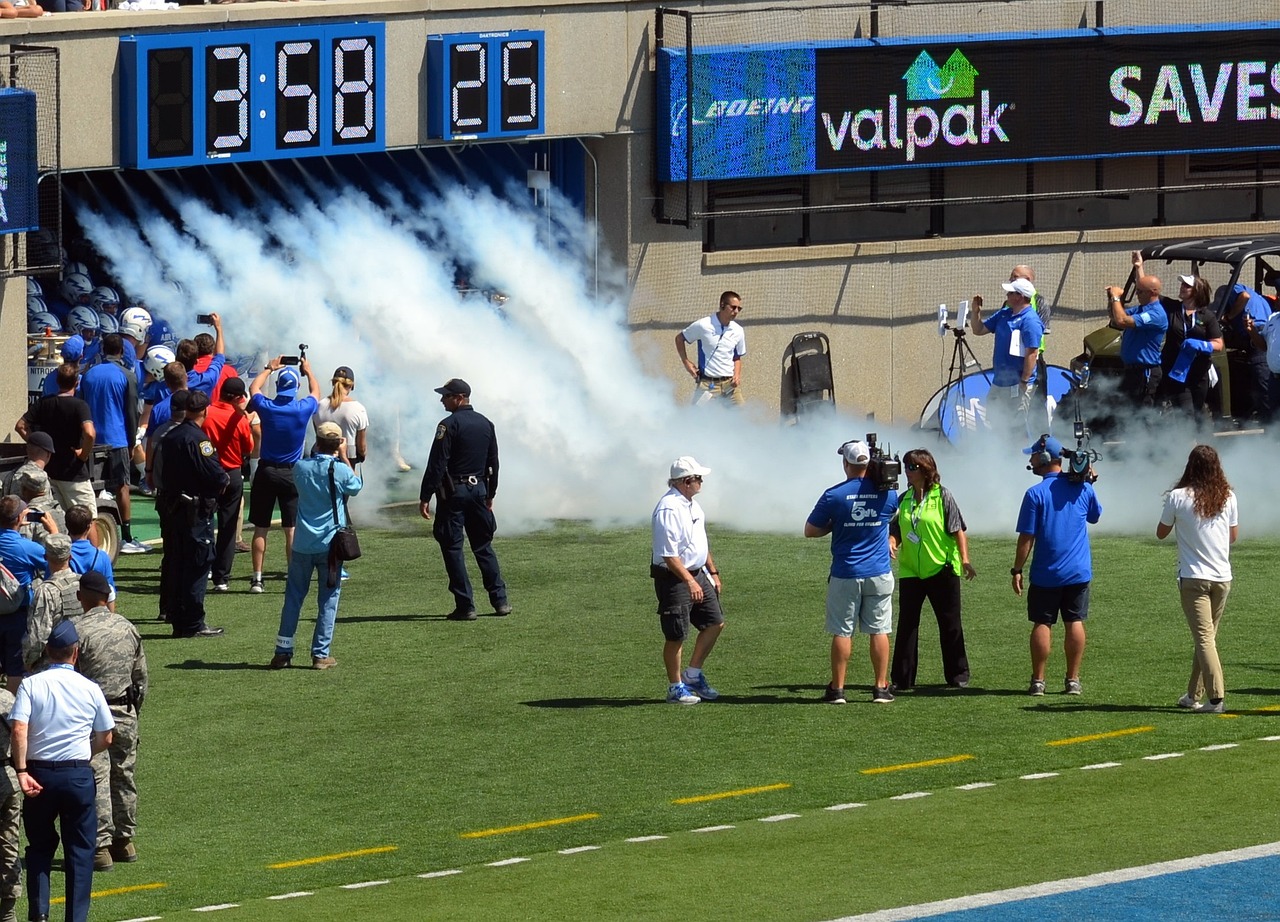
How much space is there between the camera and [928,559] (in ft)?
46.9

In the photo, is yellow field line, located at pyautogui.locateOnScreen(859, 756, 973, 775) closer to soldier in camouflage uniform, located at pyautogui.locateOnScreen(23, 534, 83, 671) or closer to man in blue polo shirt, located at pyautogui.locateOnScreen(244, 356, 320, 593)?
soldier in camouflage uniform, located at pyautogui.locateOnScreen(23, 534, 83, 671)

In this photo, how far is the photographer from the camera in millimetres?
13812

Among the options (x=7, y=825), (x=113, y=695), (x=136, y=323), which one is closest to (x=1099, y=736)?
(x=113, y=695)

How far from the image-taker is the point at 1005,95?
26.3 metres

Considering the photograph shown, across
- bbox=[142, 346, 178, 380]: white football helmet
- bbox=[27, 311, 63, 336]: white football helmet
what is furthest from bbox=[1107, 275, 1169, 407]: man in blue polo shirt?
bbox=[27, 311, 63, 336]: white football helmet

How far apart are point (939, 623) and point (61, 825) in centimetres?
643

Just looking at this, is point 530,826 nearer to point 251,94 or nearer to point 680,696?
point 680,696

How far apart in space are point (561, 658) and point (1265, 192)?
16395mm

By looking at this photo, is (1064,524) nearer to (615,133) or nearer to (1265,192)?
(615,133)

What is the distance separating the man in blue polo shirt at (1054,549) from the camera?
1385cm

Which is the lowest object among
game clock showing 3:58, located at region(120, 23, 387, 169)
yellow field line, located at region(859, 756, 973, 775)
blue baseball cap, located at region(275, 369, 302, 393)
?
yellow field line, located at region(859, 756, 973, 775)

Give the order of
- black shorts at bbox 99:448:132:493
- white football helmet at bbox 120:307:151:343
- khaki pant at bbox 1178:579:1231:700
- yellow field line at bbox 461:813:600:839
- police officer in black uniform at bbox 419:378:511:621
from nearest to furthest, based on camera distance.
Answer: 1. yellow field line at bbox 461:813:600:839
2. khaki pant at bbox 1178:579:1231:700
3. police officer in black uniform at bbox 419:378:511:621
4. black shorts at bbox 99:448:132:493
5. white football helmet at bbox 120:307:151:343

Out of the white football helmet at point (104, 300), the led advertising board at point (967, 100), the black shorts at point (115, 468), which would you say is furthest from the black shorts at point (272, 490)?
the led advertising board at point (967, 100)

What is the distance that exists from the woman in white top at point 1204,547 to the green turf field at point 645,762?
1.47 ft
